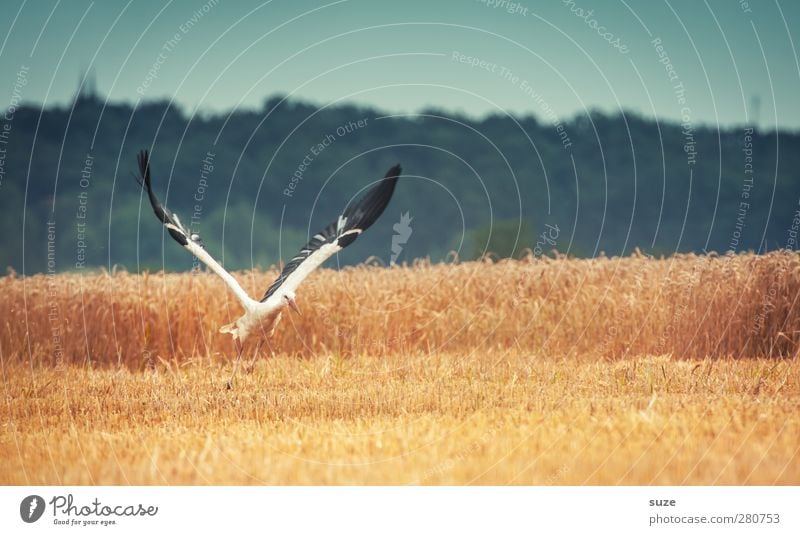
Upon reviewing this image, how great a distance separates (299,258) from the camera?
12383 millimetres

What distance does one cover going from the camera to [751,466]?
8.41 m

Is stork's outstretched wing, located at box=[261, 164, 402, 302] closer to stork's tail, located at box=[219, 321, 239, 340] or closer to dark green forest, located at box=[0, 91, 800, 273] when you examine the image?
stork's tail, located at box=[219, 321, 239, 340]

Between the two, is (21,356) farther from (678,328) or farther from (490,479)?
(678,328)

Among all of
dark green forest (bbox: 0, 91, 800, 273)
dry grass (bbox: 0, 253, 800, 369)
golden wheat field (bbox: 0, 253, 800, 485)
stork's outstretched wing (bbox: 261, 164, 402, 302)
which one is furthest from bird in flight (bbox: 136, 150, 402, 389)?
dark green forest (bbox: 0, 91, 800, 273)

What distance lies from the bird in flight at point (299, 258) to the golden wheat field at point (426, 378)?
2.61ft

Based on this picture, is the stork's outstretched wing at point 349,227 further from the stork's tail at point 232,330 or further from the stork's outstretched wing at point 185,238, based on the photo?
the stork's outstretched wing at point 185,238

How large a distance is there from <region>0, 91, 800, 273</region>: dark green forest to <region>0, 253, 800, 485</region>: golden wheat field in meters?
10.2

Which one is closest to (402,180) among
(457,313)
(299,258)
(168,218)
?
(457,313)

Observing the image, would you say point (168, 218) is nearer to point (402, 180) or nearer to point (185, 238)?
point (185, 238)

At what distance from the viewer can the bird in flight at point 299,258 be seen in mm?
10883

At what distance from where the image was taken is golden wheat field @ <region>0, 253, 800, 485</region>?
8453mm

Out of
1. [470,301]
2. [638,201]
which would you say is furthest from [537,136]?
[470,301]

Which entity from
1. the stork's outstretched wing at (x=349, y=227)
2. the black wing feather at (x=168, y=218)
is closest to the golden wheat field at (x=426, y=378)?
the stork's outstretched wing at (x=349, y=227)

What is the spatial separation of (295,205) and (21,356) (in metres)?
21.9
